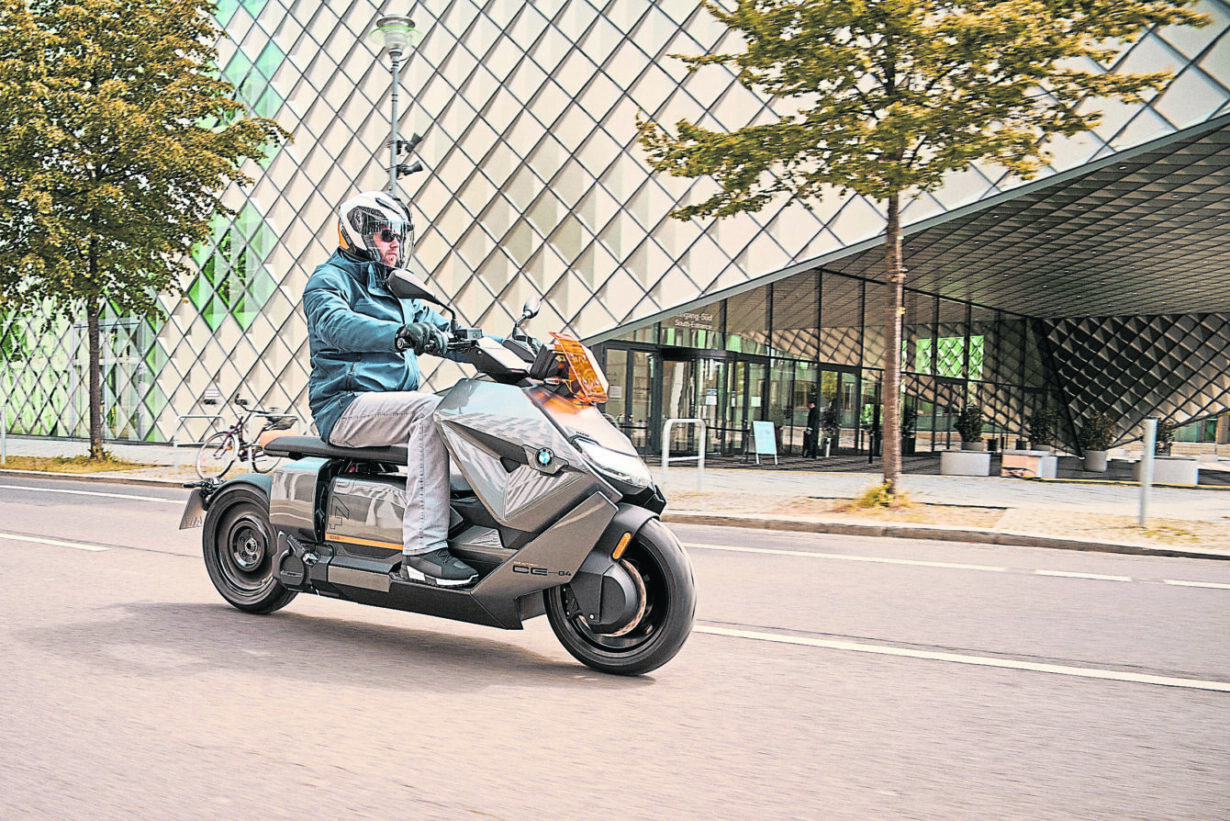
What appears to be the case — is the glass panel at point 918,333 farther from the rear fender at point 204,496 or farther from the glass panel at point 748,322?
the rear fender at point 204,496

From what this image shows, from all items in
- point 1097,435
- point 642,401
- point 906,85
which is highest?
point 906,85

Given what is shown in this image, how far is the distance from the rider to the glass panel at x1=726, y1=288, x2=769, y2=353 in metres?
19.8

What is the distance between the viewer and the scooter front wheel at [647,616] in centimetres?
398

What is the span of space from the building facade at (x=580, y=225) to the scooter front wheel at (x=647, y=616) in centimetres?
1595

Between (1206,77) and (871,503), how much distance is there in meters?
12.0

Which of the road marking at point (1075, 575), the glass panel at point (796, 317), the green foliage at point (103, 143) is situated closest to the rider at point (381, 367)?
the road marking at point (1075, 575)

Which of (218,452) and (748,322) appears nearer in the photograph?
(218,452)

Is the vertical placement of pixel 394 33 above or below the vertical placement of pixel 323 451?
above

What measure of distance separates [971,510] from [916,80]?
17.5ft

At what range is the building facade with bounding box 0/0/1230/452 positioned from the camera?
21844 millimetres

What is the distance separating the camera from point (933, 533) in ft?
33.4

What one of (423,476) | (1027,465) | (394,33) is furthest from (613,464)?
(1027,465)

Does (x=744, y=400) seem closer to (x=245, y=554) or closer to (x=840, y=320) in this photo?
(x=840, y=320)

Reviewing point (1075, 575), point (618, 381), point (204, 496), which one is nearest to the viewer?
point (204, 496)
